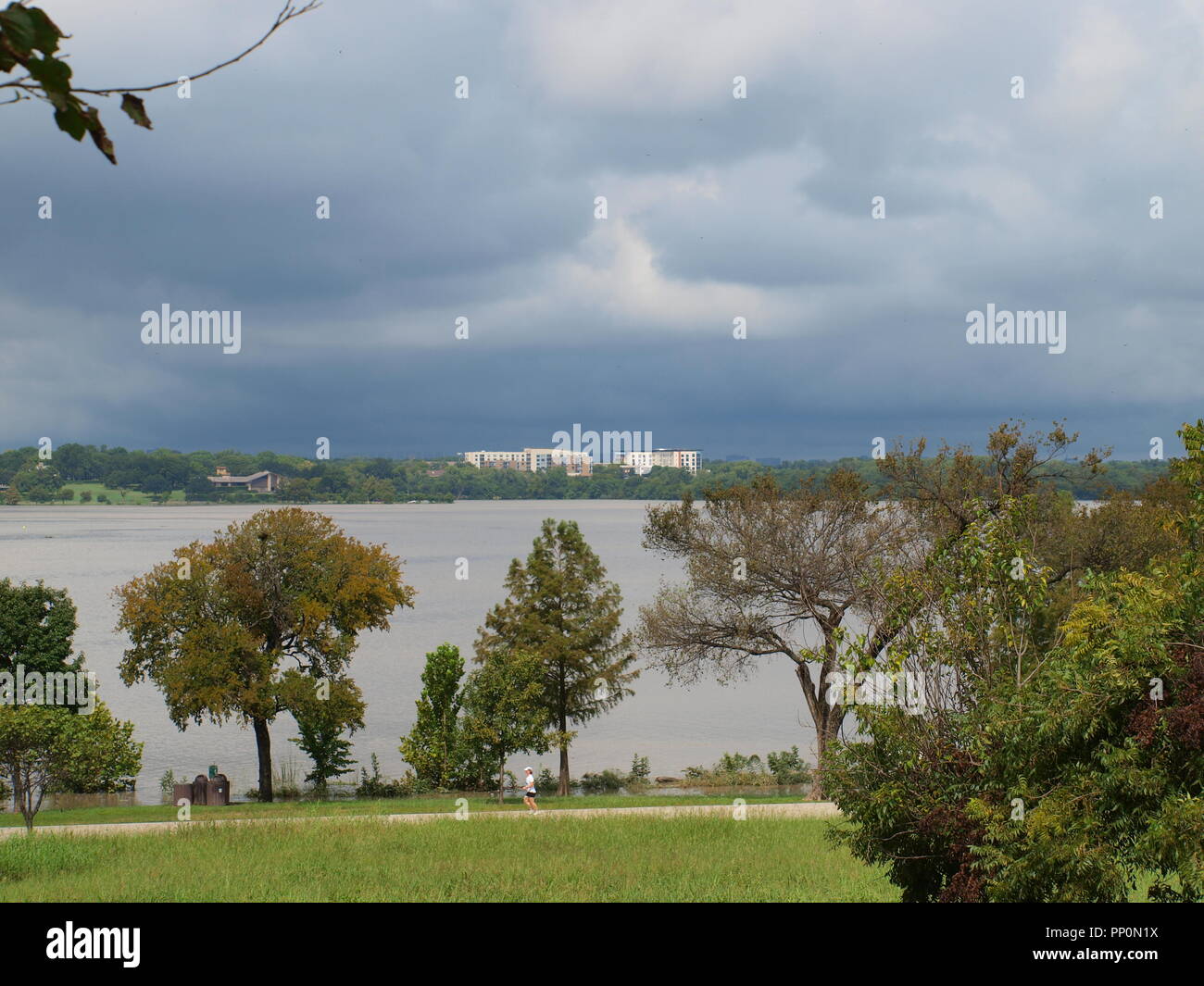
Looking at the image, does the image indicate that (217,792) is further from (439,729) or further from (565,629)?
(565,629)

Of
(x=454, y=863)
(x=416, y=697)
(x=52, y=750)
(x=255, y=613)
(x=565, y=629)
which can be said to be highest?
(x=255, y=613)

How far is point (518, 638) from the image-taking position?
38.3m

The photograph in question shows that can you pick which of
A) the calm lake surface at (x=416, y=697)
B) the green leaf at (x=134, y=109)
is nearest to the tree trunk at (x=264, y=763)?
the calm lake surface at (x=416, y=697)

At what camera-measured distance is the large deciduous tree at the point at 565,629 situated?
124 feet

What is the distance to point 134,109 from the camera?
361 centimetres

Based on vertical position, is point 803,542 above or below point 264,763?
above

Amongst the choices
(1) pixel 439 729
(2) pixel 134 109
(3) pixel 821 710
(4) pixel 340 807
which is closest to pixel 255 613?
(1) pixel 439 729

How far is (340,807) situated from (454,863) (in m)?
11.9

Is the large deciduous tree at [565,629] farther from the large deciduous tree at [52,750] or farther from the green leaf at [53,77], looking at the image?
the green leaf at [53,77]

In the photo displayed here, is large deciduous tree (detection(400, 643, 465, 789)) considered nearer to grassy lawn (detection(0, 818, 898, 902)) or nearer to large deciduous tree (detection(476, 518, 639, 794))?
large deciduous tree (detection(476, 518, 639, 794))

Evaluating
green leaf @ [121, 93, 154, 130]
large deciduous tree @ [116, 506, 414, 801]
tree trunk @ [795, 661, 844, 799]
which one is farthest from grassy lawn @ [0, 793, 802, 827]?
green leaf @ [121, 93, 154, 130]

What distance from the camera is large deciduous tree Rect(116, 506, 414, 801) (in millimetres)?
33750

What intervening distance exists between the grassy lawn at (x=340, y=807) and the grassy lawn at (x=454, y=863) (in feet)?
17.3
